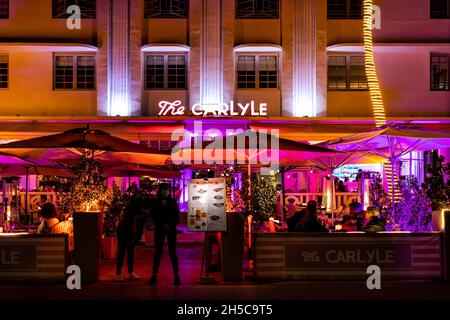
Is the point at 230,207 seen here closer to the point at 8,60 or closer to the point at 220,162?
the point at 220,162

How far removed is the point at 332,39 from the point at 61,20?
1031 centimetres

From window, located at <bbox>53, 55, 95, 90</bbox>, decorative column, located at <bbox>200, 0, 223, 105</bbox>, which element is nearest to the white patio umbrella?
decorative column, located at <bbox>200, 0, 223, 105</bbox>

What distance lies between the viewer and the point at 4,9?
995 inches

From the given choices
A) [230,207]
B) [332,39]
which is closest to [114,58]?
[332,39]

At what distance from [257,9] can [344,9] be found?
131 inches

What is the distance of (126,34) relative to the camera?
2503 cm

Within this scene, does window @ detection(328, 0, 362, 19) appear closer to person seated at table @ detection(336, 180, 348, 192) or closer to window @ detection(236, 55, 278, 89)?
window @ detection(236, 55, 278, 89)

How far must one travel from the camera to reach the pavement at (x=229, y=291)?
36.9ft

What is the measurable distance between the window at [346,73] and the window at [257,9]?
2.83 meters

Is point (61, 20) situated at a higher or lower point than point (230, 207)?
higher

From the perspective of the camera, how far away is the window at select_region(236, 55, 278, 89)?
82.7 feet

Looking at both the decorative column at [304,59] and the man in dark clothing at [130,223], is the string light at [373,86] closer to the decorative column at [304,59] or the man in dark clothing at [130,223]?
the decorative column at [304,59]

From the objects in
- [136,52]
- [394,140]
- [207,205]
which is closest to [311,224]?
[207,205]

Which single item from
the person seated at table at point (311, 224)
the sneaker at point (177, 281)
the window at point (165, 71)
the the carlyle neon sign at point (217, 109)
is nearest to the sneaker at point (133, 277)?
the sneaker at point (177, 281)
